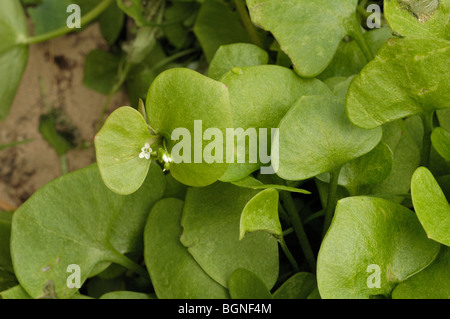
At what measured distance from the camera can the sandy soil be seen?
0.74 metres

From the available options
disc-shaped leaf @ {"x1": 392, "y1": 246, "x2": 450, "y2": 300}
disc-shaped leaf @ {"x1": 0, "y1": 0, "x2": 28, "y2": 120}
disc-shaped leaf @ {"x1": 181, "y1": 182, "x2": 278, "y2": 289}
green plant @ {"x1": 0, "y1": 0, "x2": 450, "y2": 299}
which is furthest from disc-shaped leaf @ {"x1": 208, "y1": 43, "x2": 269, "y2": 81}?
disc-shaped leaf @ {"x1": 0, "y1": 0, "x2": 28, "y2": 120}

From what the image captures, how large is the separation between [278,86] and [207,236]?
0.14 metres

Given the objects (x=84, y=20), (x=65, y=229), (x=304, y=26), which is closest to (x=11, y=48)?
(x=84, y=20)

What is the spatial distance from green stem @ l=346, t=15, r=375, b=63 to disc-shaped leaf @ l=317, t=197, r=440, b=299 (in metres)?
0.15

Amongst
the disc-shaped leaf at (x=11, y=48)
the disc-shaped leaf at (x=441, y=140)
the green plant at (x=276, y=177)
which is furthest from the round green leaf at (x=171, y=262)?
the disc-shaped leaf at (x=11, y=48)

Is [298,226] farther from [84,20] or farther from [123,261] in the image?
[84,20]

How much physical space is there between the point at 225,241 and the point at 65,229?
0.15m

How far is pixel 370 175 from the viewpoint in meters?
0.40

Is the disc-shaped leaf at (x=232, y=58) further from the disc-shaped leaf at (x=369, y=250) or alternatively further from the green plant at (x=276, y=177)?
the disc-shaped leaf at (x=369, y=250)

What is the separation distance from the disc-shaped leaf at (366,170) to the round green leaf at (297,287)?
86mm

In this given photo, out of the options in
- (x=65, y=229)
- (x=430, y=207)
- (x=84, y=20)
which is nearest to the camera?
(x=430, y=207)

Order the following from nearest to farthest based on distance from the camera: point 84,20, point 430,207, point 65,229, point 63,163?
point 430,207 → point 65,229 → point 84,20 → point 63,163

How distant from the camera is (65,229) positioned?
434 millimetres

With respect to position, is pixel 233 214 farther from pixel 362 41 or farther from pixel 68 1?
pixel 68 1
